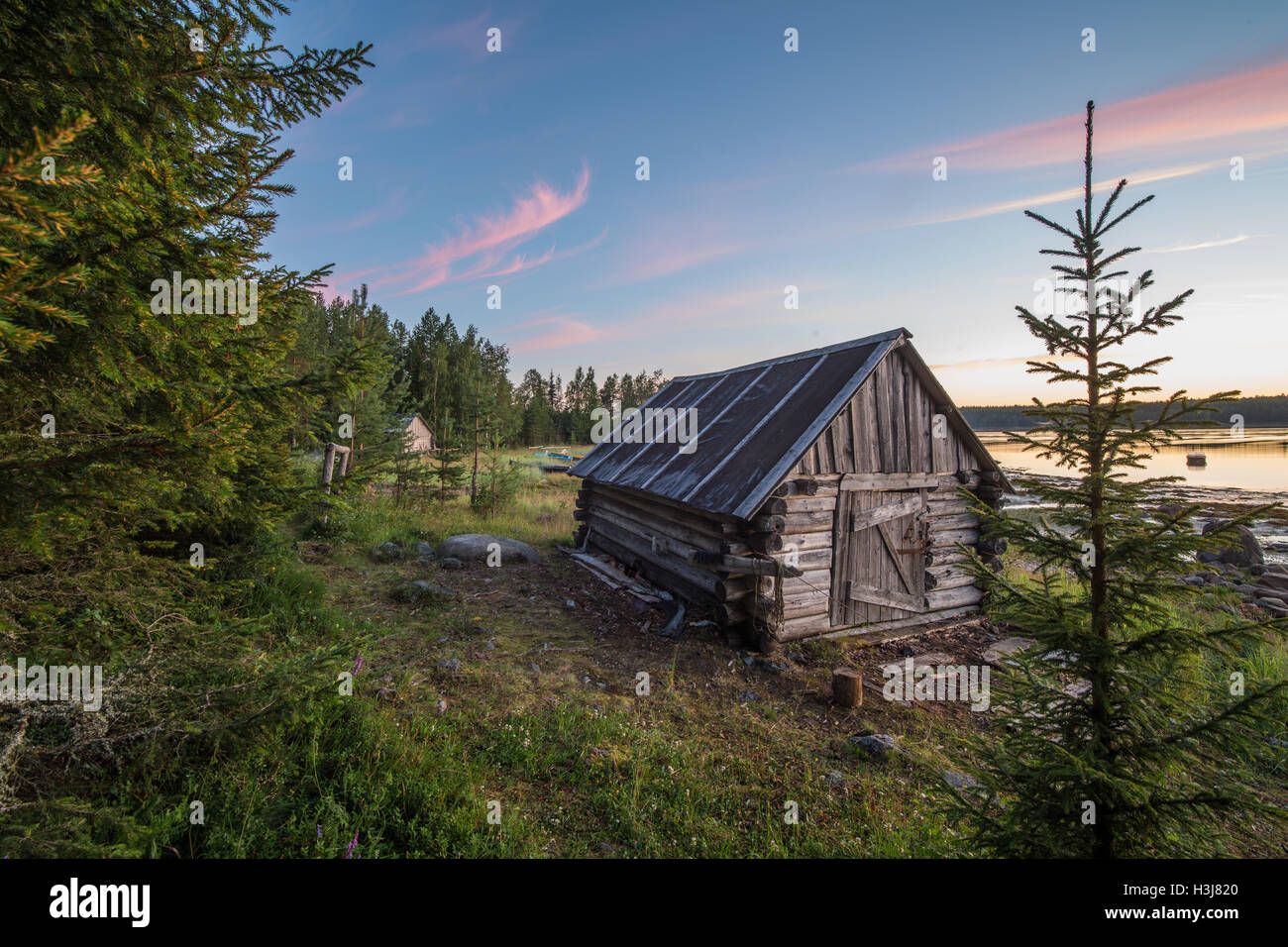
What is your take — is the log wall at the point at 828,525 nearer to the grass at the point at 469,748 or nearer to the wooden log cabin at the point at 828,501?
the wooden log cabin at the point at 828,501

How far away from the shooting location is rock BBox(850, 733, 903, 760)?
556 centimetres

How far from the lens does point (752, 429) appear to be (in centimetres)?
967

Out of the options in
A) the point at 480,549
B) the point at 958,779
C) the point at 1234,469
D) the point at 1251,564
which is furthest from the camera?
the point at 1234,469

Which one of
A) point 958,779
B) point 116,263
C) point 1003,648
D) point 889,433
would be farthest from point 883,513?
point 116,263

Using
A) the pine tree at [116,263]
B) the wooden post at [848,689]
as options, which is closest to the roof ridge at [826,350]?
the wooden post at [848,689]

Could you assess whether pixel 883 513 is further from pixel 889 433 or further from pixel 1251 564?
pixel 1251 564

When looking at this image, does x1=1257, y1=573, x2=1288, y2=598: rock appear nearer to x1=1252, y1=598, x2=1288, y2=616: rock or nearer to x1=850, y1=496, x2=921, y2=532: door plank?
x1=1252, y1=598, x2=1288, y2=616: rock

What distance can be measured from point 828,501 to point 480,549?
850 centimetres

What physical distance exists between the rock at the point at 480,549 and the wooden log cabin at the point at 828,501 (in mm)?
3758

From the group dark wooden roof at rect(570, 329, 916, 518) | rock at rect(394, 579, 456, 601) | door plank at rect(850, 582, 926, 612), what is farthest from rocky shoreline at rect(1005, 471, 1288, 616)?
rock at rect(394, 579, 456, 601)

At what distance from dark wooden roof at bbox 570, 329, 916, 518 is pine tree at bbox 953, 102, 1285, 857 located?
458 centimetres

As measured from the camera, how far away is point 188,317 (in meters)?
3.04

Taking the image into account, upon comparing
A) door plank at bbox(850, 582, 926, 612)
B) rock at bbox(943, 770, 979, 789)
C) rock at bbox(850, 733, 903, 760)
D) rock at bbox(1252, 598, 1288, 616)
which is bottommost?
rock at bbox(1252, 598, 1288, 616)
